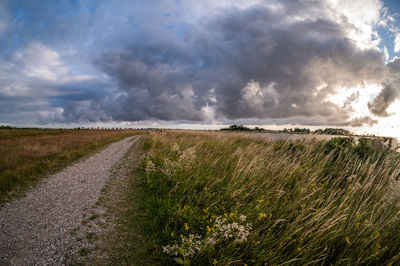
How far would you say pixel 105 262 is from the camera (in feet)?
11.3

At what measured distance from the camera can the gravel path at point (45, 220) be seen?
3531mm

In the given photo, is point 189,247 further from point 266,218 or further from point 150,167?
point 150,167

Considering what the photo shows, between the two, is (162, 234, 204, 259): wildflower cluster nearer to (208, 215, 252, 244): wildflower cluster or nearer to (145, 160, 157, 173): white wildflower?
(208, 215, 252, 244): wildflower cluster

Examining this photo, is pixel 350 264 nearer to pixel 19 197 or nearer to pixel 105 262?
pixel 105 262

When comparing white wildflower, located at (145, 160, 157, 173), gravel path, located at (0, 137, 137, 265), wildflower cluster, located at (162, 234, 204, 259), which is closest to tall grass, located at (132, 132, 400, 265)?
wildflower cluster, located at (162, 234, 204, 259)

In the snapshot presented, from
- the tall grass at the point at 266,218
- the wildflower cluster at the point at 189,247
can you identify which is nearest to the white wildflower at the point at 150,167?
the tall grass at the point at 266,218

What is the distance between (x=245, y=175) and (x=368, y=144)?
7.67 meters

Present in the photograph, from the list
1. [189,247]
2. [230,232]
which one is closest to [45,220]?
[189,247]

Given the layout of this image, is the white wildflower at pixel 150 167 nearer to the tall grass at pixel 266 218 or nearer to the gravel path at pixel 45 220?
the tall grass at pixel 266 218

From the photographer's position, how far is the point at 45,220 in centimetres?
477

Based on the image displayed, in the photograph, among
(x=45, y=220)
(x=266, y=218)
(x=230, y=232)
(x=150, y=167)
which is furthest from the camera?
(x=150, y=167)

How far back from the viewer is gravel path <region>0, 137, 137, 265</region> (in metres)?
3.53

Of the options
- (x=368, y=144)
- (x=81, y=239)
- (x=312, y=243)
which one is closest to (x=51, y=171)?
(x=81, y=239)

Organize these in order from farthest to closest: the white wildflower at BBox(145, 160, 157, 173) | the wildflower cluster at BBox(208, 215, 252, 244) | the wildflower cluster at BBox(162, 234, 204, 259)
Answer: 1. the white wildflower at BBox(145, 160, 157, 173)
2. the wildflower cluster at BBox(162, 234, 204, 259)
3. the wildflower cluster at BBox(208, 215, 252, 244)
